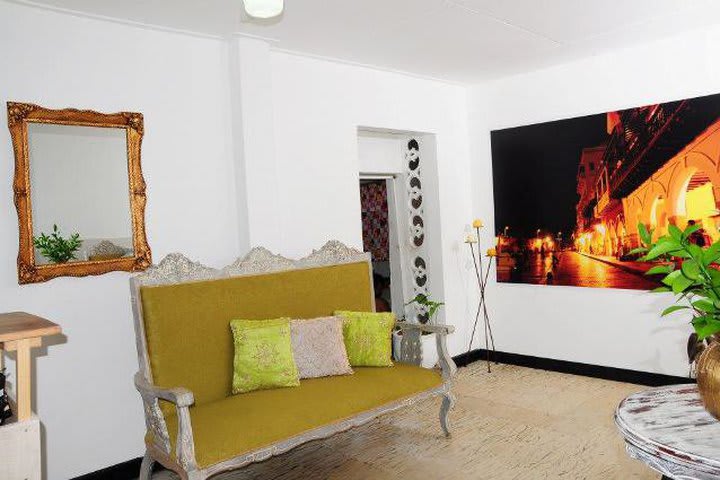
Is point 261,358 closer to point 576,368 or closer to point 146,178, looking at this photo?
point 146,178

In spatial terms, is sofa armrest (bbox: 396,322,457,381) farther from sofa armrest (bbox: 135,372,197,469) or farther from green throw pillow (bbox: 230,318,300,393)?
sofa armrest (bbox: 135,372,197,469)

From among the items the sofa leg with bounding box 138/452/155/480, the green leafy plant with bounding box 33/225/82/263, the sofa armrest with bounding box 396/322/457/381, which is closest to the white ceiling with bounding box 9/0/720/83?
the green leafy plant with bounding box 33/225/82/263

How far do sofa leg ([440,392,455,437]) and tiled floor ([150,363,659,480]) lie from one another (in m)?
0.07

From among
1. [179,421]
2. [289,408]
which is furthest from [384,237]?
[179,421]

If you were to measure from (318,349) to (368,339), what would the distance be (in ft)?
1.23

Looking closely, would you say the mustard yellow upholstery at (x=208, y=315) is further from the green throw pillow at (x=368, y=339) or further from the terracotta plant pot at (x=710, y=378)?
the terracotta plant pot at (x=710, y=378)

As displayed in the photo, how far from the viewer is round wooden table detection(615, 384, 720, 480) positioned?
194 cm

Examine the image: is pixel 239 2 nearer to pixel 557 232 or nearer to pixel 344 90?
pixel 344 90

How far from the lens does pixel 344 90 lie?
4676mm

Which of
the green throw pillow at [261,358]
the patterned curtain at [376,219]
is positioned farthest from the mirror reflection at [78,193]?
the patterned curtain at [376,219]

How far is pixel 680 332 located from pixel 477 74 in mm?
2693

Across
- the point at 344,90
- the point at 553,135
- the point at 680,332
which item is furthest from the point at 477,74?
the point at 680,332

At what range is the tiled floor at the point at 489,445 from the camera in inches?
130

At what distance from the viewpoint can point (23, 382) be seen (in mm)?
2230
